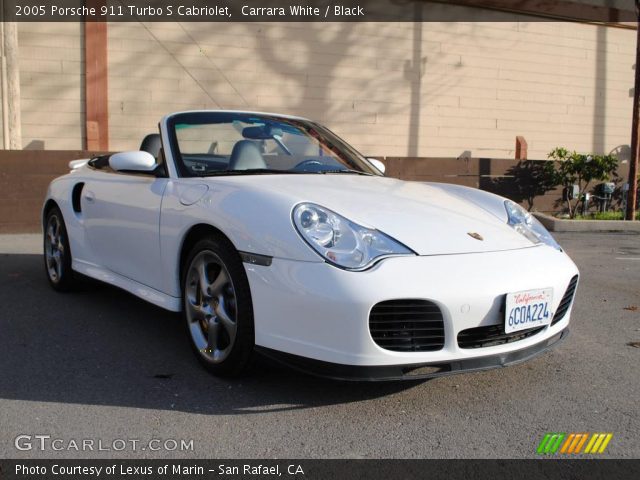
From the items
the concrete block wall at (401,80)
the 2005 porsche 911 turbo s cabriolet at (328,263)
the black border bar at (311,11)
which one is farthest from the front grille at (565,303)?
the black border bar at (311,11)

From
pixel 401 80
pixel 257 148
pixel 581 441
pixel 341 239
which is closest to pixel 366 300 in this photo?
pixel 341 239

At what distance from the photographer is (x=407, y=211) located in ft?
10.3

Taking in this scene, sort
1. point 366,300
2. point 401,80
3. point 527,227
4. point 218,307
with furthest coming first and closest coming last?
point 401,80 < point 527,227 < point 218,307 < point 366,300

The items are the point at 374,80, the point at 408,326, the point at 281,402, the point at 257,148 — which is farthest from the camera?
the point at 374,80

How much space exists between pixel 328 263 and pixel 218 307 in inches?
29.0

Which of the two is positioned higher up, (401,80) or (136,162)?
(401,80)

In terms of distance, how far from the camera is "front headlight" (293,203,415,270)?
106 inches

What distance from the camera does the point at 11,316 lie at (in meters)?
4.43

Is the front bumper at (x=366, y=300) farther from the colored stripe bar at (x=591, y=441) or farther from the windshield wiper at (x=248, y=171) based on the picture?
the windshield wiper at (x=248, y=171)

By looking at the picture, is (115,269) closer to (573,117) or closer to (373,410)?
(373,410)

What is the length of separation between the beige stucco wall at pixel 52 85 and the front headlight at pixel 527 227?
8208mm

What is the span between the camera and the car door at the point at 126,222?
3.65 m

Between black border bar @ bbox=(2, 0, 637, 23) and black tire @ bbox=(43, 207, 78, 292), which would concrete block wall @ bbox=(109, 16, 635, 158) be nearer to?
black border bar @ bbox=(2, 0, 637, 23)
